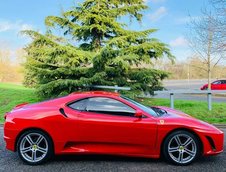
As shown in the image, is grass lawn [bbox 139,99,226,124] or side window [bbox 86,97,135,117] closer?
side window [bbox 86,97,135,117]

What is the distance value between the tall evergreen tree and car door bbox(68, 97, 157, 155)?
6215 millimetres

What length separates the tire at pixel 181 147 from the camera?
469cm

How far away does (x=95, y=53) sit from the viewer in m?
12.8

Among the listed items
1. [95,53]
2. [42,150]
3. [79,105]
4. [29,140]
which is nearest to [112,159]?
[79,105]

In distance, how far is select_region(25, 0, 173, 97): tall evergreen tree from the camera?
456 inches

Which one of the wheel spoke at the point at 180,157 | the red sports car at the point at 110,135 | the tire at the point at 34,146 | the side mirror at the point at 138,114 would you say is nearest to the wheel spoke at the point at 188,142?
the red sports car at the point at 110,135

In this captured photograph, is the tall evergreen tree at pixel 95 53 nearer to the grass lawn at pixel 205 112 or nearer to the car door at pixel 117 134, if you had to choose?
the grass lawn at pixel 205 112

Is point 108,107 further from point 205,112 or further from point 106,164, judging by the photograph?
point 205,112

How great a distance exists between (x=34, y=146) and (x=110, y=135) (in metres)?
1.40

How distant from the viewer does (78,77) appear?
1238 centimetres

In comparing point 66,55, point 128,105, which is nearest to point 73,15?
point 66,55

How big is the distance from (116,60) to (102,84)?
56.6 inches

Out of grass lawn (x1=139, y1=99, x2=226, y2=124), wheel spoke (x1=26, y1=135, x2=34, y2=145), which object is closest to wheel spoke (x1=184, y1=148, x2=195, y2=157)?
wheel spoke (x1=26, y1=135, x2=34, y2=145)

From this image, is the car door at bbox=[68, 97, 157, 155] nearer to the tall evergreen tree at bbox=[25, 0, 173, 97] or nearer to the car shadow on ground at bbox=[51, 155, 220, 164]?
the car shadow on ground at bbox=[51, 155, 220, 164]
